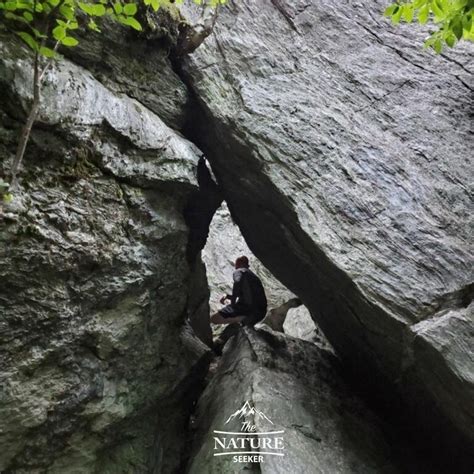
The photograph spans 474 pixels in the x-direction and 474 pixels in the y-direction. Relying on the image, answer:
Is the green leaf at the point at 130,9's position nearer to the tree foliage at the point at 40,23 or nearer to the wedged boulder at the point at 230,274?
the tree foliage at the point at 40,23

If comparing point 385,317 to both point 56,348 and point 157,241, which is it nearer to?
point 157,241

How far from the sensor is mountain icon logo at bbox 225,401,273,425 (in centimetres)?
632

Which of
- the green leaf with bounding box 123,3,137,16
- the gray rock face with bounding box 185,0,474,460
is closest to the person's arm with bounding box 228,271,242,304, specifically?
the gray rock face with bounding box 185,0,474,460

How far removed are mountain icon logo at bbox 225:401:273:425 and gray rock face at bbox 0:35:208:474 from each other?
3.99 feet

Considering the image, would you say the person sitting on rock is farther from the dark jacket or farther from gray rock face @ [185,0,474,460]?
gray rock face @ [185,0,474,460]

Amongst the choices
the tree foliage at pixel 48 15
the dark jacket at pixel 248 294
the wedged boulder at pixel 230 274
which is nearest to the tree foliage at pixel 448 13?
the tree foliage at pixel 48 15

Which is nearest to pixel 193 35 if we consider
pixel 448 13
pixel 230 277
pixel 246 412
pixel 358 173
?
pixel 358 173

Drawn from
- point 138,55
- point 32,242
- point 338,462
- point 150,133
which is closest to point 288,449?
point 338,462

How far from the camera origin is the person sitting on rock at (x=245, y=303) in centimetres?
1017

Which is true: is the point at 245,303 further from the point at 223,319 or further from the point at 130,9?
the point at 130,9

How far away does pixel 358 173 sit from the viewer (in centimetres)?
724

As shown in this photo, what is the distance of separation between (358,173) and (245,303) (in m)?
4.49

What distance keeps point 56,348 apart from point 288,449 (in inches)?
139

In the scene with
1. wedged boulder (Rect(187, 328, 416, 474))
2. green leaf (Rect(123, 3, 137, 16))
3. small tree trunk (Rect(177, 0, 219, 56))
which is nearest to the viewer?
green leaf (Rect(123, 3, 137, 16))
